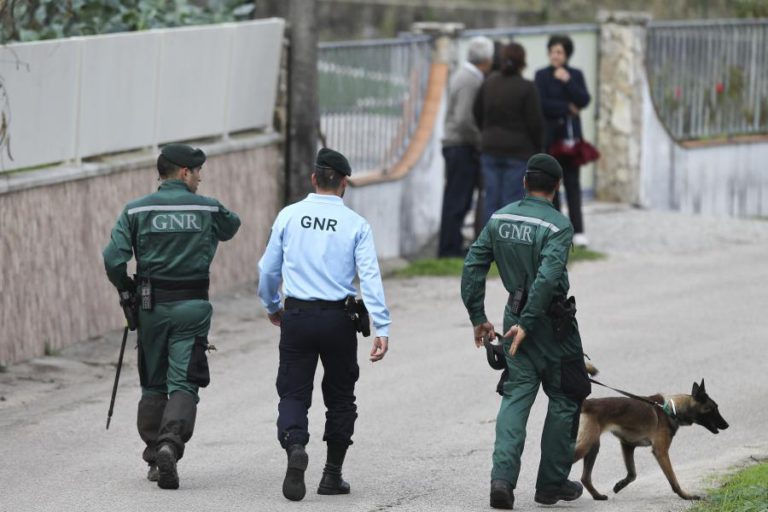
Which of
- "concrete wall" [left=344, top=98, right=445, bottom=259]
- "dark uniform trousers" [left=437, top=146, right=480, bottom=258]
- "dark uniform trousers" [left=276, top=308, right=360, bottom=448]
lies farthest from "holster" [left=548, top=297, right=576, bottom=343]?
"dark uniform trousers" [left=437, top=146, right=480, bottom=258]

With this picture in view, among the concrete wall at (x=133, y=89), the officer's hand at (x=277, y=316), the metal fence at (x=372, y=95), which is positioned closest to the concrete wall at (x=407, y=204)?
the metal fence at (x=372, y=95)

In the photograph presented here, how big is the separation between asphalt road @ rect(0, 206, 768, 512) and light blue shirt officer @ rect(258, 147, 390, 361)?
99 cm

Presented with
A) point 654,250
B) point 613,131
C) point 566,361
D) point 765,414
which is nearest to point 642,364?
point 765,414

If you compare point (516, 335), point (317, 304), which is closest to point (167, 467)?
point (317, 304)

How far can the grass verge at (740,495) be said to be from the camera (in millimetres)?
7656

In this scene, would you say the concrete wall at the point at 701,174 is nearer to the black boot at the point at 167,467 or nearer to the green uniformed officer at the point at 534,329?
the green uniformed officer at the point at 534,329

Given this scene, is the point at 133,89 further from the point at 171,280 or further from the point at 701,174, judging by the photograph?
the point at 701,174

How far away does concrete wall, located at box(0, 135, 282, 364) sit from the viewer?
11.3 m

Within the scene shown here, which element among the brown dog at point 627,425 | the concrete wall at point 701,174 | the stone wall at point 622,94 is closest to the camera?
the brown dog at point 627,425

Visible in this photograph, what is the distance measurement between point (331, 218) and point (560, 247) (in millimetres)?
1128

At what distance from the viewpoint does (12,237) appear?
1130cm

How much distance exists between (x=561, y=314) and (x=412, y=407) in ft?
9.03

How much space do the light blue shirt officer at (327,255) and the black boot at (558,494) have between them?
3.39ft

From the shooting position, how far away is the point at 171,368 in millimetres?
8438
